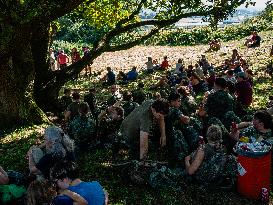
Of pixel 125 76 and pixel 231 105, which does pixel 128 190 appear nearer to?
pixel 231 105

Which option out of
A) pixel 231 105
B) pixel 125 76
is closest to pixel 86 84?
pixel 125 76

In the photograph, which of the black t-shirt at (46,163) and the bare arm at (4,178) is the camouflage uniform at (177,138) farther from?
the bare arm at (4,178)

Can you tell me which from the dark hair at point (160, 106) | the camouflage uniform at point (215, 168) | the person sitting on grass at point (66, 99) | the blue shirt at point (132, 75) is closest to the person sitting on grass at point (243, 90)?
the camouflage uniform at point (215, 168)

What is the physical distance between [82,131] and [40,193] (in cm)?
398

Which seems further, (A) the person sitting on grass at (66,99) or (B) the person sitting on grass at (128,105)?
(A) the person sitting on grass at (66,99)

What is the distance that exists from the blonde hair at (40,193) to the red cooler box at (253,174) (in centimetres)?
357

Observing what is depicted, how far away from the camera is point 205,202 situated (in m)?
7.68

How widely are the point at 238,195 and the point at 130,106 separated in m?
4.69

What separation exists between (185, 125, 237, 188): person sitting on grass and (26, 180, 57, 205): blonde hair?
2.94 m

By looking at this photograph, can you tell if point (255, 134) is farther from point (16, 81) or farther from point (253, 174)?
point (16, 81)

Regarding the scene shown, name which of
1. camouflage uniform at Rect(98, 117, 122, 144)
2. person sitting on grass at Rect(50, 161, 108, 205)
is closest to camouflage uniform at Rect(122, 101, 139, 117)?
camouflage uniform at Rect(98, 117, 122, 144)

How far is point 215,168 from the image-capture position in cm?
785

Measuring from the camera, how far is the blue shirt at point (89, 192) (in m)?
5.47

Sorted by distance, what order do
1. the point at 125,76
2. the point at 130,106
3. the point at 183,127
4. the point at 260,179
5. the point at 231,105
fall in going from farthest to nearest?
the point at 125,76 < the point at 130,106 < the point at 231,105 < the point at 183,127 < the point at 260,179
